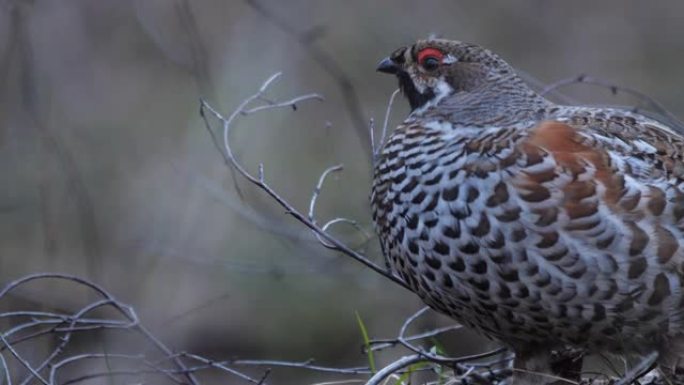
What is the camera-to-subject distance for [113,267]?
9.41 metres

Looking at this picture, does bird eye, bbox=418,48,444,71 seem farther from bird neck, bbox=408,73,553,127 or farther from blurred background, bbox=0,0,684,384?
blurred background, bbox=0,0,684,384

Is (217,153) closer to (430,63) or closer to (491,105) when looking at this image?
(430,63)

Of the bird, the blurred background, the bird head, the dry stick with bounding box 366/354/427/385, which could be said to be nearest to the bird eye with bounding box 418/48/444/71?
the bird head

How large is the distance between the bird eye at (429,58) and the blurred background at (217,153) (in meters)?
2.46

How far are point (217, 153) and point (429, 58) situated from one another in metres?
4.58

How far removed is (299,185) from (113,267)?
5.44 ft

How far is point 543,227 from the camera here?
4.31 metres

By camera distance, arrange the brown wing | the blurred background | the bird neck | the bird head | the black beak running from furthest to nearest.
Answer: the blurred background
the black beak
the bird head
the bird neck
the brown wing

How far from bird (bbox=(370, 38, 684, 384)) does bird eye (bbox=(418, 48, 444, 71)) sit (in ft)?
0.96

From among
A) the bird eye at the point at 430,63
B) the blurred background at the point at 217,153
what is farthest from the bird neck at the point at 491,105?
the blurred background at the point at 217,153

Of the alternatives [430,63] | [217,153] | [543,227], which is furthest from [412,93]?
[217,153]

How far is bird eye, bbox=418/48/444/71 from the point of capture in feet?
16.3

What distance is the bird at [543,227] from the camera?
432 cm

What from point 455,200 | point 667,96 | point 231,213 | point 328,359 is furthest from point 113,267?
point 455,200
